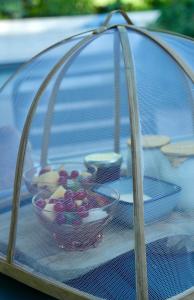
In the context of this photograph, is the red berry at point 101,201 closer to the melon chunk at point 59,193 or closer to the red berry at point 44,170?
the melon chunk at point 59,193

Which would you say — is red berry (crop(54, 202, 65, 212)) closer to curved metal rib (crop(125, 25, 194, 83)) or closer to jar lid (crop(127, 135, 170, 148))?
jar lid (crop(127, 135, 170, 148))

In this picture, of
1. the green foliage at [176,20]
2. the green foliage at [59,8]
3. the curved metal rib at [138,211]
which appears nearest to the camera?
the curved metal rib at [138,211]

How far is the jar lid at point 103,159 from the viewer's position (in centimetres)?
165

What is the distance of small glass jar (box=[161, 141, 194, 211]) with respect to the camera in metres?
1.34

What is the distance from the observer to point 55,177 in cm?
163

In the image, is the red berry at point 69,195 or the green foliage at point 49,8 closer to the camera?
the red berry at point 69,195

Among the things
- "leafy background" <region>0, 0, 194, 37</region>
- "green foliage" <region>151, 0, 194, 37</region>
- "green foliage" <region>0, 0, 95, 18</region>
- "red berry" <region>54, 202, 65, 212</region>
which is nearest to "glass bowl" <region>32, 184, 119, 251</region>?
"red berry" <region>54, 202, 65, 212</region>

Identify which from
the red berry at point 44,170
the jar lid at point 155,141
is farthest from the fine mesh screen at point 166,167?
the red berry at point 44,170

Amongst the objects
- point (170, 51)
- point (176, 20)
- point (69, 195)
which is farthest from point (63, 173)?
point (176, 20)

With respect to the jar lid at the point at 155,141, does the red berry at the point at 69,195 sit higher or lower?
lower

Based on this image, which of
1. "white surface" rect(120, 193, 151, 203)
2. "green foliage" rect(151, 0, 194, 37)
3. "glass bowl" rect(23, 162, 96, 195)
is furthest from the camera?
"green foliage" rect(151, 0, 194, 37)

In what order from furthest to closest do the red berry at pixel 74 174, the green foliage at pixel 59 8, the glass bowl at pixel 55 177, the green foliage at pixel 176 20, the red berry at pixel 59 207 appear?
the green foliage at pixel 59 8
the green foliage at pixel 176 20
the red berry at pixel 74 174
the glass bowl at pixel 55 177
the red berry at pixel 59 207

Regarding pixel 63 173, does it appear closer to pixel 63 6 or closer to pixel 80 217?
pixel 80 217

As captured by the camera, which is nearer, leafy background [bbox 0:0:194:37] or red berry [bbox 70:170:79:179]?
red berry [bbox 70:170:79:179]
